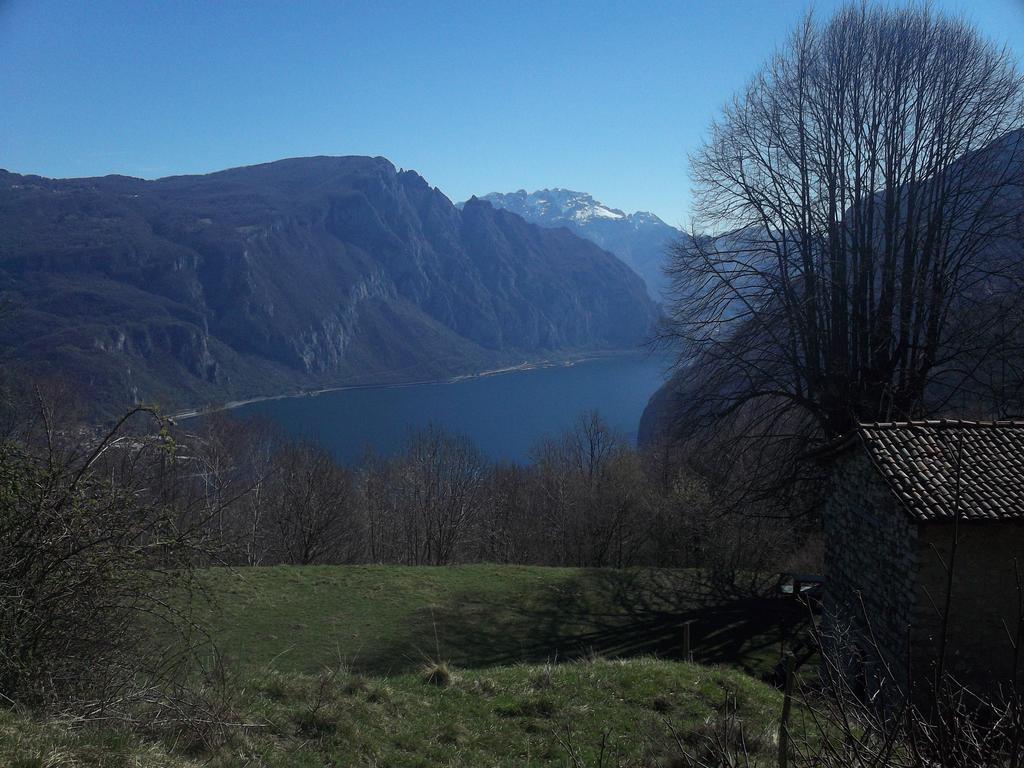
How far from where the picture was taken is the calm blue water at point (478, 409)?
215ft

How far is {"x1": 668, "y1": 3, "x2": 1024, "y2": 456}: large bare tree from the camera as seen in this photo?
13859 mm

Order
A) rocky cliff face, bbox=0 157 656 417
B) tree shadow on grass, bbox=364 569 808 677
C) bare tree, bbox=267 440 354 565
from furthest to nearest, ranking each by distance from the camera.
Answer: rocky cliff face, bbox=0 157 656 417 < bare tree, bbox=267 440 354 565 < tree shadow on grass, bbox=364 569 808 677

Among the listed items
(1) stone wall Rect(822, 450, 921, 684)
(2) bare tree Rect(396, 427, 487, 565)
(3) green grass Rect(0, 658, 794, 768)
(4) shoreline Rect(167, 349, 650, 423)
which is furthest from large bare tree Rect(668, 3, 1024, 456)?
(4) shoreline Rect(167, 349, 650, 423)

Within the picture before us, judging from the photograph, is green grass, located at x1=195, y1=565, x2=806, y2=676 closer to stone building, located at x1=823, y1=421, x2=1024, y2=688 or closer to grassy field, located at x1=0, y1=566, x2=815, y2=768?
grassy field, located at x1=0, y1=566, x2=815, y2=768

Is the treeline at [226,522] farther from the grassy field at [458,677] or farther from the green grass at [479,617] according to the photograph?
the green grass at [479,617]

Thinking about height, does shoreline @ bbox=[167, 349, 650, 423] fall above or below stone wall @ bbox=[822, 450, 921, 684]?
below

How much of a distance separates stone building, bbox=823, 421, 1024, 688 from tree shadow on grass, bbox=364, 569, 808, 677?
327 centimetres

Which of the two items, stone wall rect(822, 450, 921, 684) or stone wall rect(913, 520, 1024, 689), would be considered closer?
stone wall rect(913, 520, 1024, 689)

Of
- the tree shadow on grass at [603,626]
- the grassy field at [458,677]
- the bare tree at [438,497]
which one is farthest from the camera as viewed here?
the bare tree at [438,497]

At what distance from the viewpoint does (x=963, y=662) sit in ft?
29.1

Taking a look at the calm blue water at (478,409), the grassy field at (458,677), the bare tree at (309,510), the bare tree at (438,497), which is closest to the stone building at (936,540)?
the grassy field at (458,677)

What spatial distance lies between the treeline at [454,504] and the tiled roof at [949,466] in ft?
36.2

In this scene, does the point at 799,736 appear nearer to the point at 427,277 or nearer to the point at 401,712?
the point at 401,712

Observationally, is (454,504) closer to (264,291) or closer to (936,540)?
(936,540)
